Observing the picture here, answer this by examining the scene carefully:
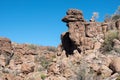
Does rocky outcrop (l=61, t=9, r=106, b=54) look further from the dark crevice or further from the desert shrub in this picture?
the desert shrub

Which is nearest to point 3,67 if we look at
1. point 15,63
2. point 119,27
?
point 15,63

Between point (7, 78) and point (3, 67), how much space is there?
11.7 metres

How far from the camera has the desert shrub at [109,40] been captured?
42438mm

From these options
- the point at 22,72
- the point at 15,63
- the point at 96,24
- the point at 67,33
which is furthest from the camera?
the point at 15,63

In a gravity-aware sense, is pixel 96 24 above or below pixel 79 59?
above

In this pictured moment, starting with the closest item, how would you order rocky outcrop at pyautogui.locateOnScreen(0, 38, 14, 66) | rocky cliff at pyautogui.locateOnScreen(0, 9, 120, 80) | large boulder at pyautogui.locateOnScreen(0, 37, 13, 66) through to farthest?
rocky cliff at pyautogui.locateOnScreen(0, 9, 120, 80) < rocky outcrop at pyautogui.locateOnScreen(0, 38, 14, 66) < large boulder at pyautogui.locateOnScreen(0, 37, 13, 66)

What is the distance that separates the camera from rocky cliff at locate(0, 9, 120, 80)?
35656 millimetres

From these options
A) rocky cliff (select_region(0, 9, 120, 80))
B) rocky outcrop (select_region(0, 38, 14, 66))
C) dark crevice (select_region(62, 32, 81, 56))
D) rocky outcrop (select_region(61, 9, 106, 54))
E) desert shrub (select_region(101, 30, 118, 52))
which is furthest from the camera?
rocky outcrop (select_region(0, 38, 14, 66))

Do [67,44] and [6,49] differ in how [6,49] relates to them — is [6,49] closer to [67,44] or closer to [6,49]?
[6,49]

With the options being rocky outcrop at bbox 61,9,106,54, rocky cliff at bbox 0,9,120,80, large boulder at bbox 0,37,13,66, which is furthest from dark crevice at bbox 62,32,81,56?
large boulder at bbox 0,37,13,66

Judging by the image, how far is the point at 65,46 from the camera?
50875 mm

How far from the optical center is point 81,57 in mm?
41656

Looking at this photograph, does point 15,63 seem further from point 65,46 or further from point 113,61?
point 113,61

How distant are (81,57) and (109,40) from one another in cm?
448
